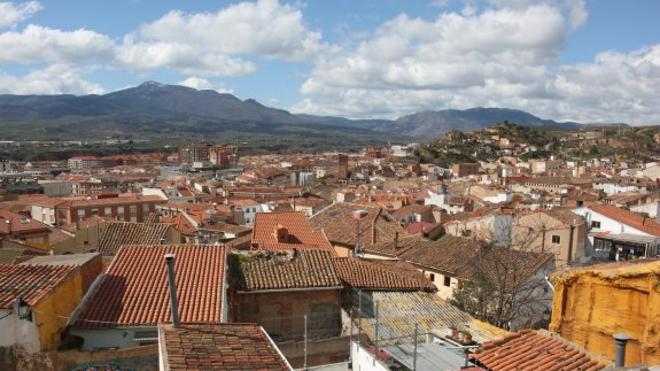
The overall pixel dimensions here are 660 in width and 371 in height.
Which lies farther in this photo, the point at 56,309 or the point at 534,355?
the point at 56,309

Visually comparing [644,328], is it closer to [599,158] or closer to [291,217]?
[291,217]

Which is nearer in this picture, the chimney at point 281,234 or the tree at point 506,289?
the tree at point 506,289

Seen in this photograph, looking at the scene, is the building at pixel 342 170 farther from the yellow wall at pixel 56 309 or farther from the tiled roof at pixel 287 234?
the yellow wall at pixel 56 309

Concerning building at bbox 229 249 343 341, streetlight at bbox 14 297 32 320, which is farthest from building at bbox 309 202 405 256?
streetlight at bbox 14 297 32 320

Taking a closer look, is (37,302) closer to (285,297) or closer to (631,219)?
(285,297)

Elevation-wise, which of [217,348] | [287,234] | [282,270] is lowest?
[287,234]

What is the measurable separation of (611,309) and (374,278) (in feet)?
33.2

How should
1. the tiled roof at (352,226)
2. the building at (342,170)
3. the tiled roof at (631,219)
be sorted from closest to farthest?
the tiled roof at (352,226), the tiled roof at (631,219), the building at (342,170)

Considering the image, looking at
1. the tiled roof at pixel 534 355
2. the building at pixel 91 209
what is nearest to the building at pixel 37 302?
the tiled roof at pixel 534 355

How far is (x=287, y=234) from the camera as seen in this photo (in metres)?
26.7

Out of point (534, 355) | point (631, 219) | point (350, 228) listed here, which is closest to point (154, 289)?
point (534, 355)

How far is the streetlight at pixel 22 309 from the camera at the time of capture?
36.8ft

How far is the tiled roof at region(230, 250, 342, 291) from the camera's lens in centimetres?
1603

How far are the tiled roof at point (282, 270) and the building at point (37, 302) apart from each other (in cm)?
434
